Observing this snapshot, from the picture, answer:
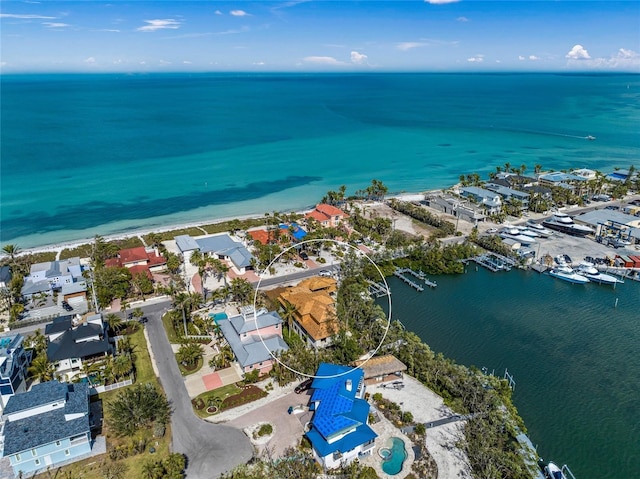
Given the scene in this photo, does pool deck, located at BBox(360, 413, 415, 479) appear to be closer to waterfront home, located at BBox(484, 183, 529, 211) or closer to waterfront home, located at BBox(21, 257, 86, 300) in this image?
waterfront home, located at BBox(21, 257, 86, 300)

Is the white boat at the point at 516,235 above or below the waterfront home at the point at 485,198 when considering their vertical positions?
below

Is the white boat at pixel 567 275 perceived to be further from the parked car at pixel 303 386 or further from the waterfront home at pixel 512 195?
the parked car at pixel 303 386

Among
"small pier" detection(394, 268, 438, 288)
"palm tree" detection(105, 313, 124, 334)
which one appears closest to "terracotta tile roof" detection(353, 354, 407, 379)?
"small pier" detection(394, 268, 438, 288)

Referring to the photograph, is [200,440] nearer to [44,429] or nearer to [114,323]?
[44,429]

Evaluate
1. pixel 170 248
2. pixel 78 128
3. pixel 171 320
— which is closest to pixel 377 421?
pixel 171 320

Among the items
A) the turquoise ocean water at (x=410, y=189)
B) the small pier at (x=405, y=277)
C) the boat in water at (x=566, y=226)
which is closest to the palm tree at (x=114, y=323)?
the turquoise ocean water at (x=410, y=189)

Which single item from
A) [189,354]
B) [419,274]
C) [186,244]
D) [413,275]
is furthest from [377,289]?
[186,244]

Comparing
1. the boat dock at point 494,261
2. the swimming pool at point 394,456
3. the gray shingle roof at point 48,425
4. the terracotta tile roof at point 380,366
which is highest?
the gray shingle roof at point 48,425

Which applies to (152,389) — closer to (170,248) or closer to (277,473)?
(277,473)
